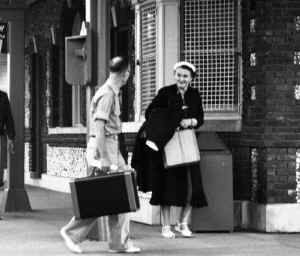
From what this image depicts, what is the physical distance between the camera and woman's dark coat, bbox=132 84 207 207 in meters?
11.7

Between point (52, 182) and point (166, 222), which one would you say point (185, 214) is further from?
point (52, 182)

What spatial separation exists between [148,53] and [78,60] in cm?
224

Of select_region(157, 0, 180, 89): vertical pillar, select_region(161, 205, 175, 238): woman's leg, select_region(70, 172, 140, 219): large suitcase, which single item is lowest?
select_region(161, 205, 175, 238): woman's leg

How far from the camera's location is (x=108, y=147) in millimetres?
10094

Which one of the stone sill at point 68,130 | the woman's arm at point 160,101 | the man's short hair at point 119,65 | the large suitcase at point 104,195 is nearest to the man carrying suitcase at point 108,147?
the man's short hair at point 119,65

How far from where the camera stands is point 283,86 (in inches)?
482

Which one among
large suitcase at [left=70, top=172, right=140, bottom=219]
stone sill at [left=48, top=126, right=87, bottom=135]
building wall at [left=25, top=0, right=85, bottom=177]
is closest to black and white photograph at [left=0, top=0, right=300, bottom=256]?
large suitcase at [left=70, top=172, right=140, bottom=219]

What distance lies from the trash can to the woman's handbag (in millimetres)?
436

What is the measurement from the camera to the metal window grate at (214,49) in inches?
504

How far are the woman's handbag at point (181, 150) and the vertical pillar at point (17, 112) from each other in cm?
392

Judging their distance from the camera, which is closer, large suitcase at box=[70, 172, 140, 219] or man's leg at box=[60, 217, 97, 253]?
large suitcase at box=[70, 172, 140, 219]

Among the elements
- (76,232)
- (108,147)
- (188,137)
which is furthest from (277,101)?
(76,232)

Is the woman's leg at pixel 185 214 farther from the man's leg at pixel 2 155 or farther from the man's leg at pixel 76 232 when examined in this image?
the man's leg at pixel 2 155

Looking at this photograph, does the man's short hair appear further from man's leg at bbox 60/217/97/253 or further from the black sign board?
the black sign board
